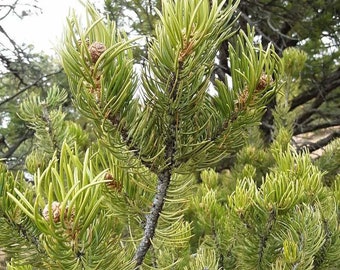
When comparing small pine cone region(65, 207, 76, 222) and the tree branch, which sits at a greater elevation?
small pine cone region(65, 207, 76, 222)

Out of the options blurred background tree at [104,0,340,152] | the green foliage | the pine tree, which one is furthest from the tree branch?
blurred background tree at [104,0,340,152]

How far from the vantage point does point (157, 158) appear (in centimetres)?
48

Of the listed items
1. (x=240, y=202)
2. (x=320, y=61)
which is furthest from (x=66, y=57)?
(x=320, y=61)

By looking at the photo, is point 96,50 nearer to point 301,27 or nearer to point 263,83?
point 263,83

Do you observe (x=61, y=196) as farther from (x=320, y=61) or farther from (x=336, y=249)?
(x=320, y=61)

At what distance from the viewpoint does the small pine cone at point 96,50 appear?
41 centimetres

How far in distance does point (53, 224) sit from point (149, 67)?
21cm

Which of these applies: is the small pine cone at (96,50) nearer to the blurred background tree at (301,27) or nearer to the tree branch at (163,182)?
the tree branch at (163,182)

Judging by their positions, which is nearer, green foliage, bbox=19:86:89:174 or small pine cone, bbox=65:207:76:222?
small pine cone, bbox=65:207:76:222

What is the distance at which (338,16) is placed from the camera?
7.74ft

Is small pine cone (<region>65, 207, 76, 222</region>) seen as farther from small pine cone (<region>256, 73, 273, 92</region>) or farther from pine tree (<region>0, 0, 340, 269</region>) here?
small pine cone (<region>256, 73, 273, 92</region>)

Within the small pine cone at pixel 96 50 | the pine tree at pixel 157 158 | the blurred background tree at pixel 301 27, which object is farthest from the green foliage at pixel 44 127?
the blurred background tree at pixel 301 27

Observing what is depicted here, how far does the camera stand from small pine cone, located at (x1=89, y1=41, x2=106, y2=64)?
41 cm

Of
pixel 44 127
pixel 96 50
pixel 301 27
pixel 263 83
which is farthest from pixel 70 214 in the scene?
pixel 301 27
